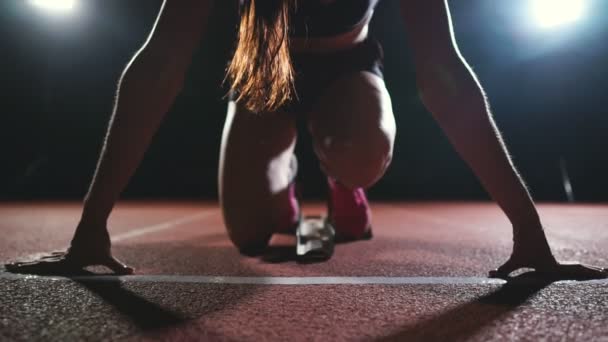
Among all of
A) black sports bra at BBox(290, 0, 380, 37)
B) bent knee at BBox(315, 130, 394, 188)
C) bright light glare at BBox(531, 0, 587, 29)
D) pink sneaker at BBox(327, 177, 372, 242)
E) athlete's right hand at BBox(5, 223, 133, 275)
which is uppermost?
bright light glare at BBox(531, 0, 587, 29)

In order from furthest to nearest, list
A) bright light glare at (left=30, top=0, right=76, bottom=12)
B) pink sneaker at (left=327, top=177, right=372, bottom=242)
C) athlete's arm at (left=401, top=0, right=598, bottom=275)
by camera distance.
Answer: bright light glare at (left=30, top=0, right=76, bottom=12) < pink sneaker at (left=327, top=177, right=372, bottom=242) < athlete's arm at (left=401, top=0, right=598, bottom=275)

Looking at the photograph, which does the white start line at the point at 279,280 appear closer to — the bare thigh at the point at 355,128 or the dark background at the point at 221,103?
the bare thigh at the point at 355,128

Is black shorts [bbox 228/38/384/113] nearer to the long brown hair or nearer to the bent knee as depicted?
the bent knee

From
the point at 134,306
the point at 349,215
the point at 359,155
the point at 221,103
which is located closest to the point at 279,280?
the point at 134,306

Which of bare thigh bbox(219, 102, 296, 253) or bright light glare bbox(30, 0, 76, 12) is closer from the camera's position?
bare thigh bbox(219, 102, 296, 253)

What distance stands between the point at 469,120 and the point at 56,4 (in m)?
5.27

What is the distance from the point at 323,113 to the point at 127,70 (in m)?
0.70

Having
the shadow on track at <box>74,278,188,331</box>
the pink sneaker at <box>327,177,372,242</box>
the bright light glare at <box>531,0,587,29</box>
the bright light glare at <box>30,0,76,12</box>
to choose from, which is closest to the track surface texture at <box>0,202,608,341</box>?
the shadow on track at <box>74,278,188,331</box>

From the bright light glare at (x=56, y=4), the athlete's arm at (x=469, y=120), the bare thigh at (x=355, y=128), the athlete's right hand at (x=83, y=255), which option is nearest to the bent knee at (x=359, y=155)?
the bare thigh at (x=355, y=128)

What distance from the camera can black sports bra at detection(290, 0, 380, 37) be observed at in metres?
1.29

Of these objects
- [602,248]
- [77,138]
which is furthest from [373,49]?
[77,138]

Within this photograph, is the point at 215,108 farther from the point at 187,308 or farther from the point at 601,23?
the point at 187,308

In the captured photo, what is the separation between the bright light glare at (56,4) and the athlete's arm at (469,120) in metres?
4.94

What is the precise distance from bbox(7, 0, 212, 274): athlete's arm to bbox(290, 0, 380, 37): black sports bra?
405 mm
